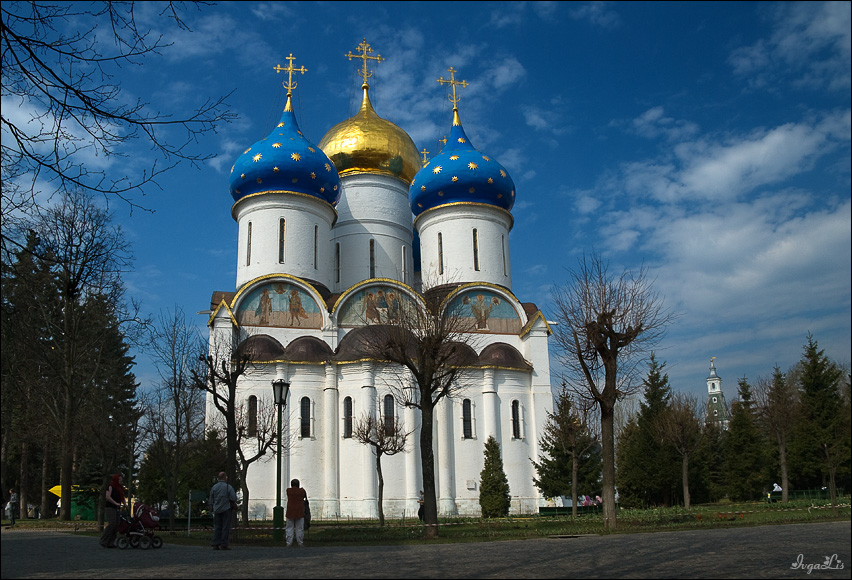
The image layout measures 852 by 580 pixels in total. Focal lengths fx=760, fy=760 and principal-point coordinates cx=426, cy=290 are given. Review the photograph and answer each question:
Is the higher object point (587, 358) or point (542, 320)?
point (542, 320)

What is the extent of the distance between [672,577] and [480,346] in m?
23.8

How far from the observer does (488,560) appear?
31.1ft

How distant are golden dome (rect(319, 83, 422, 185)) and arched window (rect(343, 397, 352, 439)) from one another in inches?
527

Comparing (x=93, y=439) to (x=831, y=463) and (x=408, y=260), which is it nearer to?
(x=408, y=260)

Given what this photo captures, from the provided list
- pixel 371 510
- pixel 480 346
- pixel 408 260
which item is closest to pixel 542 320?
pixel 480 346

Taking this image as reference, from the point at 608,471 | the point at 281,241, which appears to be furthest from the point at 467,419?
the point at 608,471

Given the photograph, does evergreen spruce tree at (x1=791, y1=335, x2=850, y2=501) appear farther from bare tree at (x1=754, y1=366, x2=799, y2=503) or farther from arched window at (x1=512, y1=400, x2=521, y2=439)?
arched window at (x1=512, y1=400, x2=521, y2=439)

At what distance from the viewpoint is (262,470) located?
27312 mm

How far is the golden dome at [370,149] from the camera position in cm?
3712

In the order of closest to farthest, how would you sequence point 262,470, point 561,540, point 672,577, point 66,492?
point 672,577, point 561,540, point 66,492, point 262,470

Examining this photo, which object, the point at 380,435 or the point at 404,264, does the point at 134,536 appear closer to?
the point at 380,435

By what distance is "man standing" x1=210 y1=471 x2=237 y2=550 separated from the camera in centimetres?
1232

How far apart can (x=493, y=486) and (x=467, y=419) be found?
294cm

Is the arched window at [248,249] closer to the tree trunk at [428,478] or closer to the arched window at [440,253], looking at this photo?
the arched window at [440,253]
